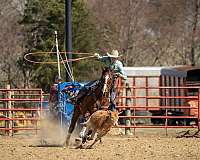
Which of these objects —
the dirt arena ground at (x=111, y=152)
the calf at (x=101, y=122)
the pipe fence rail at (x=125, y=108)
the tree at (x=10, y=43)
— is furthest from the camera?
the tree at (x=10, y=43)

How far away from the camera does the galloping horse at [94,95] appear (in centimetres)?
1252

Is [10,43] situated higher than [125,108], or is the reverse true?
[10,43]

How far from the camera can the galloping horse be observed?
1252 cm

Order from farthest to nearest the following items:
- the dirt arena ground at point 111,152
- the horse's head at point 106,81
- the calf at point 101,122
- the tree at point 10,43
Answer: the tree at point 10,43 → the horse's head at point 106,81 → the calf at point 101,122 → the dirt arena ground at point 111,152

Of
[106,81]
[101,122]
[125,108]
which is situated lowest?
[101,122]

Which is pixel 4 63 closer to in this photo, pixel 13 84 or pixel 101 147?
pixel 13 84

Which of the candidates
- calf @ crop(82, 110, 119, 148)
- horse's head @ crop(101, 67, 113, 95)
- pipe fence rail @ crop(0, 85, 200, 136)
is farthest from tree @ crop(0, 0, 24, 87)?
calf @ crop(82, 110, 119, 148)

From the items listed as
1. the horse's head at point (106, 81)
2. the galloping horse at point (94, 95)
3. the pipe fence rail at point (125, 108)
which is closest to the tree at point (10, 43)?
the pipe fence rail at point (125, 108)

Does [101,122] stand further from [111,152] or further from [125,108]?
[125,108]

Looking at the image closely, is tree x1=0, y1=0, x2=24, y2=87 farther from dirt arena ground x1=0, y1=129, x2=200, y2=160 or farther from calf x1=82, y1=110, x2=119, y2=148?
calf x1=82, y1=110, x2=119, y2=148

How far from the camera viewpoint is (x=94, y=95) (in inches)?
503

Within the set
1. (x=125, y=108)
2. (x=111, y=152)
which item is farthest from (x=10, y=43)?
(x=111, y=152)

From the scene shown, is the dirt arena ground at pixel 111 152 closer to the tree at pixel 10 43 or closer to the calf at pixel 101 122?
the calf at pixel 101 122

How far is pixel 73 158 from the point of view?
1100 centimetres
